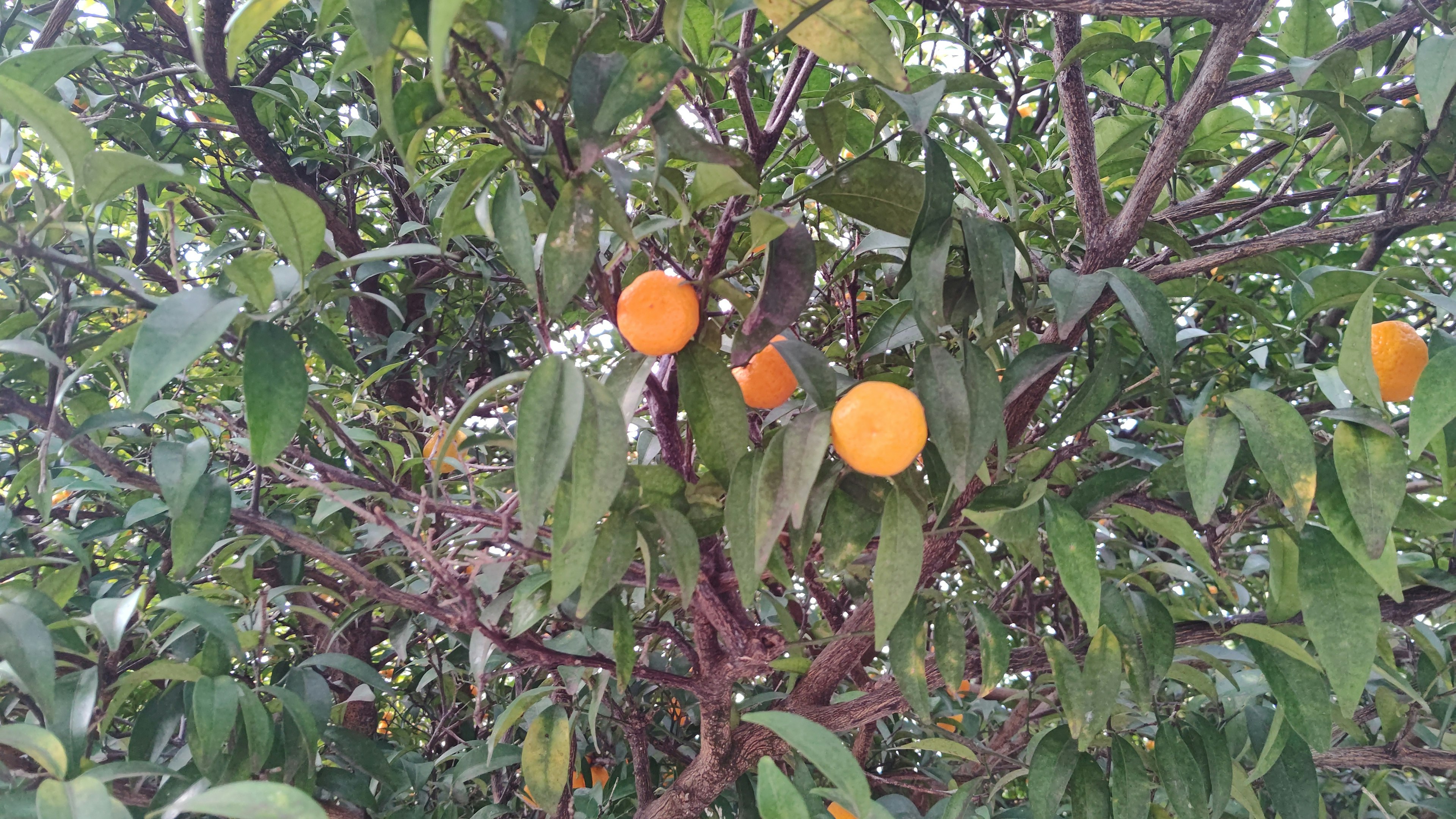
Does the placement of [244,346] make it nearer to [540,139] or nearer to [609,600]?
[540,139]

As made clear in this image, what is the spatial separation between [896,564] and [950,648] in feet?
0.84

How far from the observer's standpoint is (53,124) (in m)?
0.56

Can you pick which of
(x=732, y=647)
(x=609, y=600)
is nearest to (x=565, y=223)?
(x=609, y=600)

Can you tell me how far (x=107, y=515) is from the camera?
3.98 ft

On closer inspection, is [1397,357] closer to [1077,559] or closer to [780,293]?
[1077,559]

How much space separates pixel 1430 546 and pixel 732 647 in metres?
1.07

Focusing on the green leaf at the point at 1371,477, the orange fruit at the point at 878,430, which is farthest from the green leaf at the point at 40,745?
the green leaf at the point at 1371,477

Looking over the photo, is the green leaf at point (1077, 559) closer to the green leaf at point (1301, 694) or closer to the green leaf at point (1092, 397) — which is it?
the green leaf at point (1092, 397)

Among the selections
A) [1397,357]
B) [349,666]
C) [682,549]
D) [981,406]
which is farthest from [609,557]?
[1397,357]

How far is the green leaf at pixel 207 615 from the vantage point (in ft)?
2.20

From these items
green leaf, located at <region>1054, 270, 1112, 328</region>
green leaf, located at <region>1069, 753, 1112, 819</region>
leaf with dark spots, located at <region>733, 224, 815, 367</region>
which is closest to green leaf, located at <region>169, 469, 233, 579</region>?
leaf with dark spots, located at <region>733, 224, 815, 367</region>

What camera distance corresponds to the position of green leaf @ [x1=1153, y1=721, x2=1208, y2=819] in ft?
2.64

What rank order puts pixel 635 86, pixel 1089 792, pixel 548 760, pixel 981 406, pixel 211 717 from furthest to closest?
pixel 548 760 < pixel 1089 792 < pixel 211 717 < pixel 981 406 < pixel 635 86

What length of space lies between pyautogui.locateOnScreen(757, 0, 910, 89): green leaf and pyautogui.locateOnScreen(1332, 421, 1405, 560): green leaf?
1.32 ft
